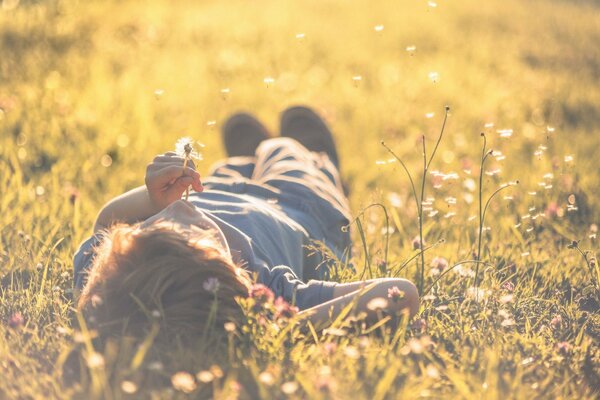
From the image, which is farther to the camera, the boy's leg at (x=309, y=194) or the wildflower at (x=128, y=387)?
the boy's leg at (x=309, y=194)

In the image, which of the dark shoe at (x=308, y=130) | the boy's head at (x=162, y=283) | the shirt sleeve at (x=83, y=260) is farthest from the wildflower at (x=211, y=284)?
the dark shoe at (x=308, y=130)

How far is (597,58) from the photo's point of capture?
30.7 ft

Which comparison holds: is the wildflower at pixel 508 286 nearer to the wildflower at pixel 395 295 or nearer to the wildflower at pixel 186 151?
the wildflower at pixel 395 295

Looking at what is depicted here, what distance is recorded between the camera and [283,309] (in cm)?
278

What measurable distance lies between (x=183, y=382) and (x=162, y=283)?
44cm

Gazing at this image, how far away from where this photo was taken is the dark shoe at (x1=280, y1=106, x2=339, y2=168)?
5.53 m

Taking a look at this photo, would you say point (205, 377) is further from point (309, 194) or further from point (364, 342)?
point (309, 194)

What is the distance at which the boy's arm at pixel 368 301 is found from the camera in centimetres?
285

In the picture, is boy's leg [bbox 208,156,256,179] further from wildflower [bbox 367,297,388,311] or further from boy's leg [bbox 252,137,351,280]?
wildflower [bbox 367,297,388,311]

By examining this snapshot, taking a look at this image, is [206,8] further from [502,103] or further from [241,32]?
[502,103]

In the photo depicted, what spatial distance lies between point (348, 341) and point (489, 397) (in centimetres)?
52

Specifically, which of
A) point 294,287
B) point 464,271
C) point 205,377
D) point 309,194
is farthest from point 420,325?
point 309,194

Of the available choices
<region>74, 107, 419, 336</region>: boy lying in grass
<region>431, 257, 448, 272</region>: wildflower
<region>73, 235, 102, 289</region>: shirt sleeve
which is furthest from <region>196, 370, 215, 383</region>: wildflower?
<region>431, 257, 448, 272</region>: wildflower

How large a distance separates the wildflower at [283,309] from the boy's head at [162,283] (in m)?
0.11
